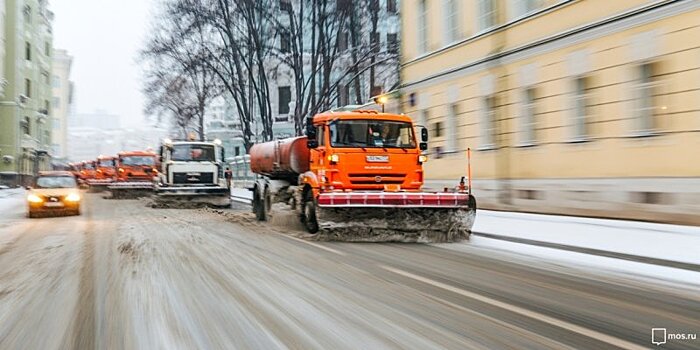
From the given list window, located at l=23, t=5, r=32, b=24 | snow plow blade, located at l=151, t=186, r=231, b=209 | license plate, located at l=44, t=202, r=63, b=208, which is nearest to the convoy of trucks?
snow plow blade, located at l=151, t=186, r=231, b=209

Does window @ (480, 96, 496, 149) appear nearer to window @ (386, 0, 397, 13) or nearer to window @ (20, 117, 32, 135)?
window @ (386, 0, 397, 13)

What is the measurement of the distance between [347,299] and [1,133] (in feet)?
202

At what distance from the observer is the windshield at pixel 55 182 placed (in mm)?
21473

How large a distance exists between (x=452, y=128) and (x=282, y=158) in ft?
29.6

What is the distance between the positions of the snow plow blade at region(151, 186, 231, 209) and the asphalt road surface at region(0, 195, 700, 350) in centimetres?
1275

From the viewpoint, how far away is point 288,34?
105 ft

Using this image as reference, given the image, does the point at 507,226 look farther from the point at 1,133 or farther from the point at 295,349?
the point at 1,133

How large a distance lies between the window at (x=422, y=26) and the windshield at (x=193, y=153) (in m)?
9.77

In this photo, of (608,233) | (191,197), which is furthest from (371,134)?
(191,197)

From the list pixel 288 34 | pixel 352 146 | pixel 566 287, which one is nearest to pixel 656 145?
pixel 352 146

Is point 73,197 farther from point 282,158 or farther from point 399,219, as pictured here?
point 399,219

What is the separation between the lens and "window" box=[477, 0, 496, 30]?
69.1 ft

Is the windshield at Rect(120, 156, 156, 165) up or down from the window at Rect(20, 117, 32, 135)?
down

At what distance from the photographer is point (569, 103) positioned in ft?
57.0
